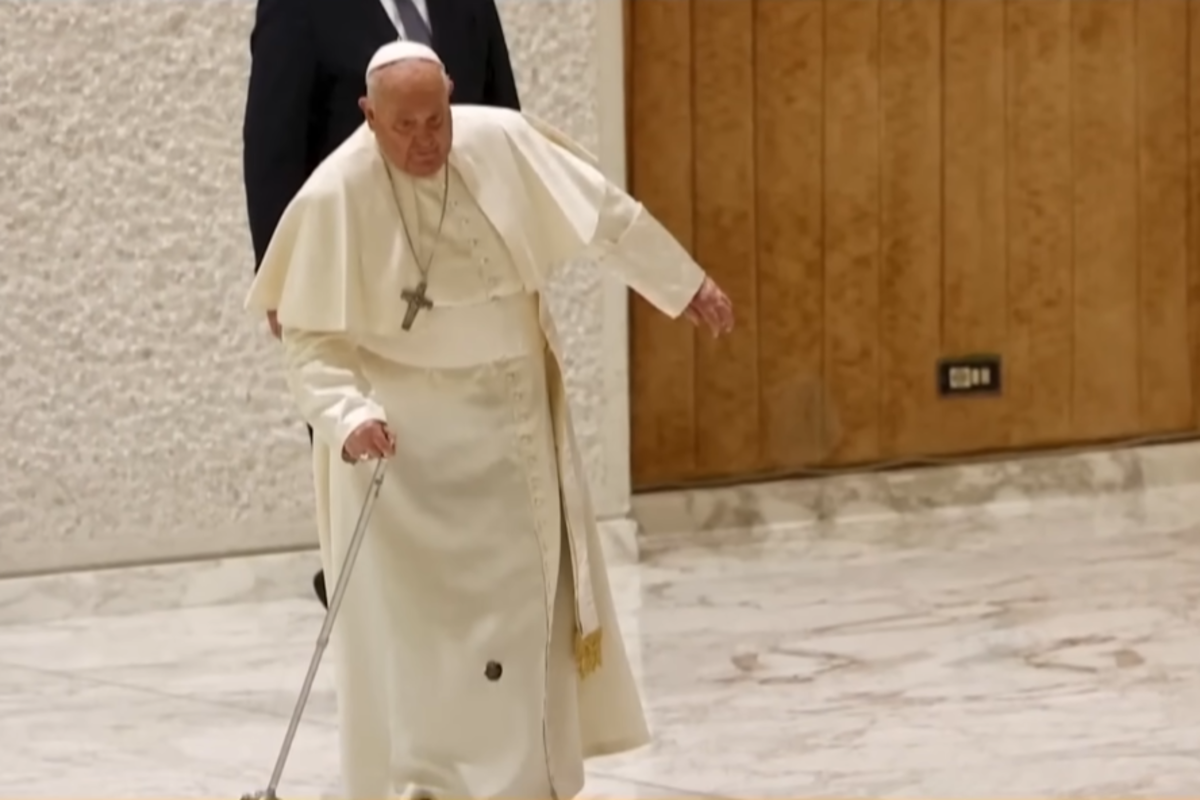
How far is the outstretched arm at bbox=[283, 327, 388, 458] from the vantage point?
101 inches

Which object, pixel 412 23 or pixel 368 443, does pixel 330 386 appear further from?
pixel 412 23

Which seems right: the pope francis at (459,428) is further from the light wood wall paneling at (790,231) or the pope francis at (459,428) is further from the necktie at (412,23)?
the light wood wall paneling at (790,231)

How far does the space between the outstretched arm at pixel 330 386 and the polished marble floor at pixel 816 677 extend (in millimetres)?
778

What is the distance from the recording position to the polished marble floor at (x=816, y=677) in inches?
127

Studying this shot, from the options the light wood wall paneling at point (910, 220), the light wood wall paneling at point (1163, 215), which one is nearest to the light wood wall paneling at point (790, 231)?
the light wood wall paneling at point (910, 220)

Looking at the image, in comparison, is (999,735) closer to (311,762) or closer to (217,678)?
(311,762)

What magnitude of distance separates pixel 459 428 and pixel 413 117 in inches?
16.1

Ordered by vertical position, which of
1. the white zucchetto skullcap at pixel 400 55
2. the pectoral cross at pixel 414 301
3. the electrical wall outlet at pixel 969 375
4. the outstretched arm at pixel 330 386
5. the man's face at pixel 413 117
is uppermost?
the white zucchetto skullcap at pixel 400 55

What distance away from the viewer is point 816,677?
3775mm

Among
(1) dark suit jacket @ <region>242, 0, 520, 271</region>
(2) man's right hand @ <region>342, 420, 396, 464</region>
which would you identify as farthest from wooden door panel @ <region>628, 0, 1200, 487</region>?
(2) man's right hand @ <region>342, 420, 396, 464</region>

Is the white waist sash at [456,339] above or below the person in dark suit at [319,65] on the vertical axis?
below

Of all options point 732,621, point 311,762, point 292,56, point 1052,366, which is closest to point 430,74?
point 292,56

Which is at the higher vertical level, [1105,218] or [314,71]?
[314,71]

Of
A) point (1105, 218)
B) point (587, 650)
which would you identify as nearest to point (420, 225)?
point (587, 650)
